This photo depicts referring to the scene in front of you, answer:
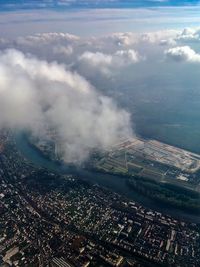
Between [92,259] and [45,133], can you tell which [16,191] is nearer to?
[92,259]

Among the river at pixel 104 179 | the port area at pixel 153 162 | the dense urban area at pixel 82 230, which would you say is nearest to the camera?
the dense urban area at pixel 82 230

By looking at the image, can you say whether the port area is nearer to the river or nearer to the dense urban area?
the river

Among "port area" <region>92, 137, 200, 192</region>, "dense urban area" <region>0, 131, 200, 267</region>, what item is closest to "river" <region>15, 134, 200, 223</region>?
"dense urban area" <region>0, 131, 200, 267</region>

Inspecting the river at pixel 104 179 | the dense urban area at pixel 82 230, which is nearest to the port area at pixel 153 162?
the river at pixel 104 179

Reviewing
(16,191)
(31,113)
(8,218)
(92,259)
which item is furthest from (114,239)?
(31,113)

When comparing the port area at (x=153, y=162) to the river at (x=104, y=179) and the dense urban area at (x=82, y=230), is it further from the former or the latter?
the dense urban area at (x=82, y=230)

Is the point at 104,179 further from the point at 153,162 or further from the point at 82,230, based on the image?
the point at 82,230
